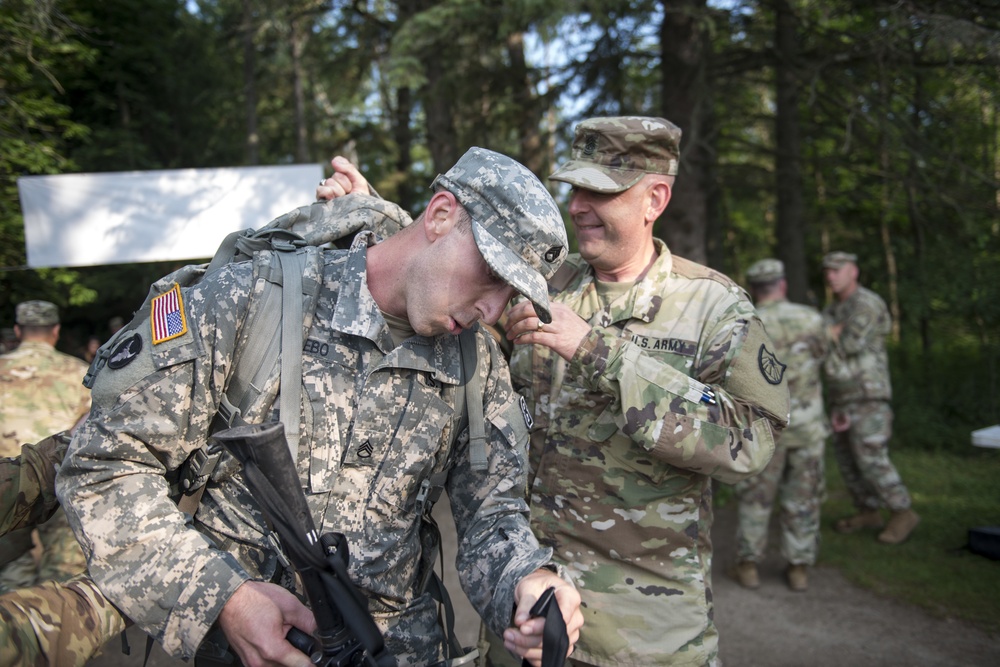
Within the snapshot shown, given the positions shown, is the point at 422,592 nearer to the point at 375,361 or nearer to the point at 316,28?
the point at 375,361

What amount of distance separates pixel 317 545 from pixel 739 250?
18.8 metres

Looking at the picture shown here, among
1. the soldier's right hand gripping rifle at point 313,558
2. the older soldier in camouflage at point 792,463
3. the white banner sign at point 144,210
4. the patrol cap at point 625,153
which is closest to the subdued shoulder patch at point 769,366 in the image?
the patrol cap at point 625,153

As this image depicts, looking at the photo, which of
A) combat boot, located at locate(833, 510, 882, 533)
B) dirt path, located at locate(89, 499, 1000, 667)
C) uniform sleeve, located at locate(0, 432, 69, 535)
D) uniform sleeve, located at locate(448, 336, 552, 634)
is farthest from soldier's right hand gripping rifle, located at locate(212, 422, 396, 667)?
combat boot, located at locate(833, 510, 882, 533)

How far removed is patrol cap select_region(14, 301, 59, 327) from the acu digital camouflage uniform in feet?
21.5

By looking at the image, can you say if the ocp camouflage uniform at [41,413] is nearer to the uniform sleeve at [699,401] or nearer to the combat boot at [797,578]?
the uniform sleeve at [699,401]

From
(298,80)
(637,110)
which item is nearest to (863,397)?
(637,110)

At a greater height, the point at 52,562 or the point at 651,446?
the point at 651,446

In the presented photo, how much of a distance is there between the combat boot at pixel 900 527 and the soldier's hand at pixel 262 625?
255 inches

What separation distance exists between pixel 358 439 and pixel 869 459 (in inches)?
249

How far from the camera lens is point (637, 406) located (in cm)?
240

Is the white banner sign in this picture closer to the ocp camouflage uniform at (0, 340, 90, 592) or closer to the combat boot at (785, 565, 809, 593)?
the ocp camouflage uniform at (0, 340, 90, 592)

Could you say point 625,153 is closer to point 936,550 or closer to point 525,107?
point 936,550

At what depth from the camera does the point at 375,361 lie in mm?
1940

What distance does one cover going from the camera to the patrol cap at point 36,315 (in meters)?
5.44
